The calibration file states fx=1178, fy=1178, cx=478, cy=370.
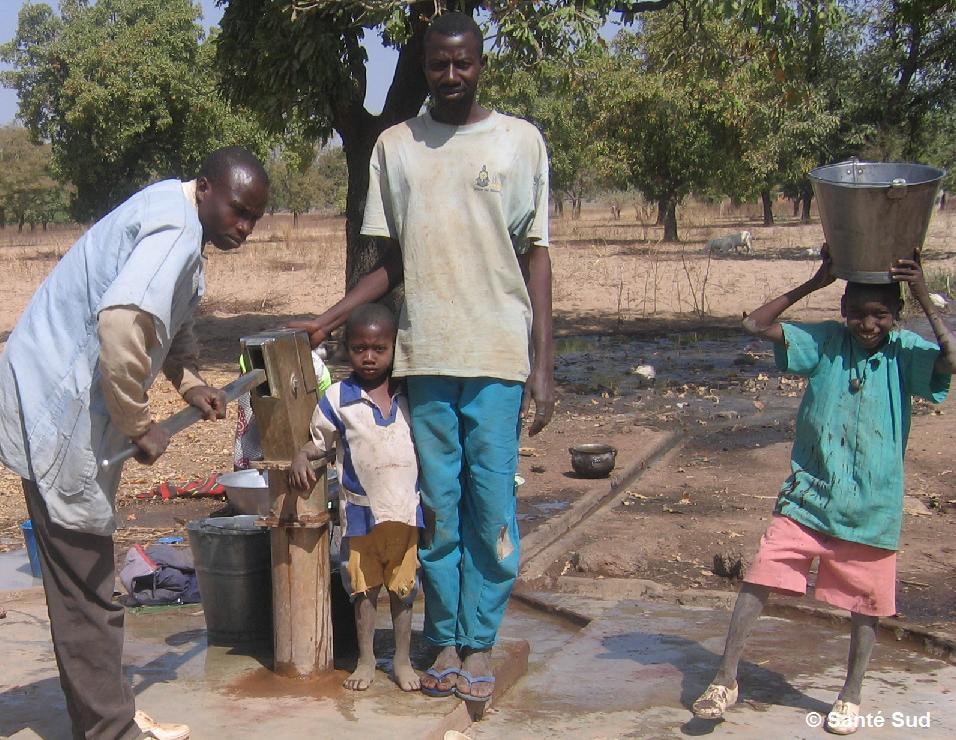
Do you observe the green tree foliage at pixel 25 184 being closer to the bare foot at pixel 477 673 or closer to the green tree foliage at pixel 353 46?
the green tree foliage at pixel 353 46

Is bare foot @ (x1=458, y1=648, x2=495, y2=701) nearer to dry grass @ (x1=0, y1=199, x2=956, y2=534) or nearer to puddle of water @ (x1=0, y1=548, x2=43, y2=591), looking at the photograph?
puddle of water @ (x1=0, y1=548, x2=43, y2=591)

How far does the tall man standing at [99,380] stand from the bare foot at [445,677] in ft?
3.08

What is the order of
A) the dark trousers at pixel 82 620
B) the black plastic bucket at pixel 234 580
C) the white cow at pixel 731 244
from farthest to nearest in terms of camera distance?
the white cow at pixel 731 244, the black plastic bucket at pixel 234 580, the dark trousers at pixel 82 620

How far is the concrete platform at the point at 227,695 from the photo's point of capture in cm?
357

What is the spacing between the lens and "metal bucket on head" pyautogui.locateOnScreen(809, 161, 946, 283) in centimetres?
374

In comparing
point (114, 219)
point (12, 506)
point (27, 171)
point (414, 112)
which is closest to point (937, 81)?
point (414, 112)

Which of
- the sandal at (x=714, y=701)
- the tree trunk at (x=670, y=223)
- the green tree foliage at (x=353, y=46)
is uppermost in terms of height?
the green tree foliage at (x=353, y=46)

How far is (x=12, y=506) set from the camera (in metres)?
7.11

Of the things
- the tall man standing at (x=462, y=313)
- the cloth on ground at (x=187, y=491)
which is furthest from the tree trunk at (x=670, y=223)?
the tall man standing at (x=462, y=313)

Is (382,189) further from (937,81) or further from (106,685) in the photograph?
(937,81)

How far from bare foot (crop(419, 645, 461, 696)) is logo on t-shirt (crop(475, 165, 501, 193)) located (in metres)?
1.50

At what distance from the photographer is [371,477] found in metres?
3.78

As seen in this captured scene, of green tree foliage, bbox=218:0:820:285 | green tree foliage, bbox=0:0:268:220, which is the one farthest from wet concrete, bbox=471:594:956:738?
green tree foliage, bbox=0:0:268:220

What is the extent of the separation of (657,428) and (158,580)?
5.13 m
